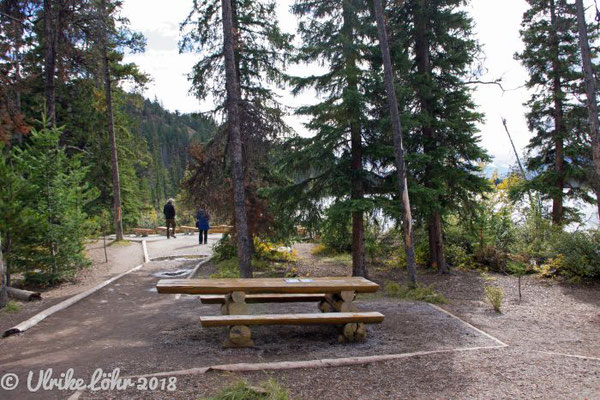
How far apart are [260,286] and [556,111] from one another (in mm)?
14734

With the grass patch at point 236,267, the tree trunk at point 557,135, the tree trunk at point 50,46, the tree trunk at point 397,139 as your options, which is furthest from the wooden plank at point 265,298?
the tree trunk at point 557,135

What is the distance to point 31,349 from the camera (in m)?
5.51

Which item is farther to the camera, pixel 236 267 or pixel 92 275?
pixel 236 267

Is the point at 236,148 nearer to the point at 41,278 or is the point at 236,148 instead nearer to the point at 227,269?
the point at 227,269

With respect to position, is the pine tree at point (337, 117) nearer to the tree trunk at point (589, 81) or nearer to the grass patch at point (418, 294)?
the grass patch at point (418, 294)

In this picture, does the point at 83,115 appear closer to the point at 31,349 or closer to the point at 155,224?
the point at 155,224

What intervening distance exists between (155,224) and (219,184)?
20.4m

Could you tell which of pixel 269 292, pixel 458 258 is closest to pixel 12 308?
pixel 269 292

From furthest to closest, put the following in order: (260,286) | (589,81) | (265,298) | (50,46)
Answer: (50,46)
(589,81)
(265,298)
(260,286)

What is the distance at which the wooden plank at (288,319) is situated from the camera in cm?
525

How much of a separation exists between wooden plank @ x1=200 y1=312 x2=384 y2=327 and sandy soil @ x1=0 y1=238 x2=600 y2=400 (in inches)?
13.9

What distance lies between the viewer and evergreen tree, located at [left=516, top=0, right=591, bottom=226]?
48.4 feet

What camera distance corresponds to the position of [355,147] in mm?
10836

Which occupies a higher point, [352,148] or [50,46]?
[50,46]
